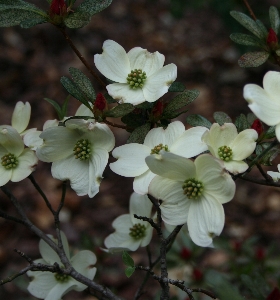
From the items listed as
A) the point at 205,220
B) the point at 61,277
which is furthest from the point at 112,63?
the point at 61,277

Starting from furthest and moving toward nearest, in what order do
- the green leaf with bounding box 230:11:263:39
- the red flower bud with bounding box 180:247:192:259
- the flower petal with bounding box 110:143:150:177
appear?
the red flower bud with bounding box 180:247:192:259, the green leaf with bounding box 230:11:263:39, the flower petal with bounding box 110:143:150:177

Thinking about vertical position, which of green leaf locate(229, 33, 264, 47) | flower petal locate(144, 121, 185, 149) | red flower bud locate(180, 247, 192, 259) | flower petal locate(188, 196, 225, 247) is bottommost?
red flower bud locate(180, 247, 192, 259)

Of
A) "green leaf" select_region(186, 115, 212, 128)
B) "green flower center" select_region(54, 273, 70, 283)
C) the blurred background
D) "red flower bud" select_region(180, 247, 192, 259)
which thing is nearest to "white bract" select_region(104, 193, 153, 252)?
"green flower center" select_region(54, 273, 70, 283)

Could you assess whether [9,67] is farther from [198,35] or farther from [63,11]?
[63,11]

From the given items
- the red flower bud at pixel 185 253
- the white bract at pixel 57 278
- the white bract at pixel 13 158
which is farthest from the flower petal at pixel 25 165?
the red flower bud at pixel 185 253

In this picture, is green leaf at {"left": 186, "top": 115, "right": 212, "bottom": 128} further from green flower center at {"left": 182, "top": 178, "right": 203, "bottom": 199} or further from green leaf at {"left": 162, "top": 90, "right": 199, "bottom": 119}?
green flower center at {"left": 182, "top": 178, "right": 203, "bottom": 199}

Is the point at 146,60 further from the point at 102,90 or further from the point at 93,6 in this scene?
the point at 102,90

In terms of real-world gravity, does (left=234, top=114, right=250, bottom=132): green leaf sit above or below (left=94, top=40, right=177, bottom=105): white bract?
below

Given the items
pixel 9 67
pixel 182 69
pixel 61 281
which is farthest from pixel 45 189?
pixel 61 281
